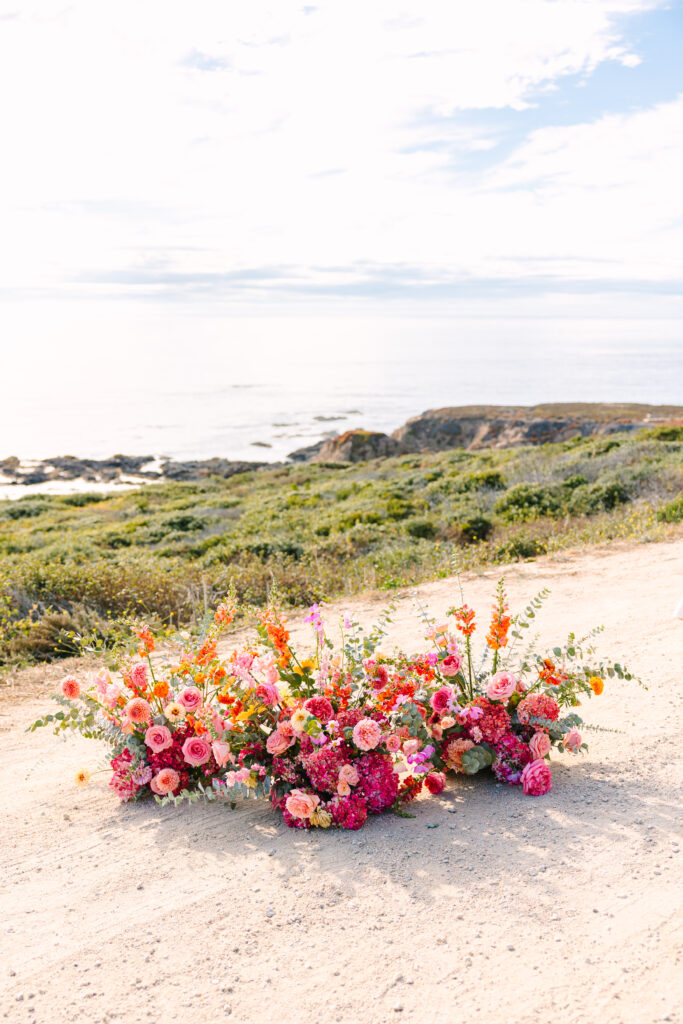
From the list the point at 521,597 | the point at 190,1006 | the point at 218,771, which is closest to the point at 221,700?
the point at 218,771

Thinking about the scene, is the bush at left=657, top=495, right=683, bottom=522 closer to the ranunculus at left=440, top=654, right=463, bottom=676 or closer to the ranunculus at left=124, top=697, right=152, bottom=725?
the ranunculus at left=440, top=654, right=463, bottom=676

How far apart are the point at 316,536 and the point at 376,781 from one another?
993cm

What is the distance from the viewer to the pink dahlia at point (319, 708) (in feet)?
12.1

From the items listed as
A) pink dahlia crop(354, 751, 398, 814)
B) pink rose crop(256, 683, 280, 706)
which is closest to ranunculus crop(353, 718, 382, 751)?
pink dahlia crop(354, 751, 398, 814)

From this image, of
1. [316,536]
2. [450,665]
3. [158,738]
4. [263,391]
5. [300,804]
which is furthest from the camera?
[263,391]

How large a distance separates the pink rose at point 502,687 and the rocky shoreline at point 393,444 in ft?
92.9

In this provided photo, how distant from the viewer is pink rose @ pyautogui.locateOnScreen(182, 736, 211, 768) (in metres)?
3.82

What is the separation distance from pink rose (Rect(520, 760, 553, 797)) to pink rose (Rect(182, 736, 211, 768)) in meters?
1.51

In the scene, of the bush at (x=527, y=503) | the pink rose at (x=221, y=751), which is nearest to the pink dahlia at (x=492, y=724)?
the pink rose at (x=221, y=751)

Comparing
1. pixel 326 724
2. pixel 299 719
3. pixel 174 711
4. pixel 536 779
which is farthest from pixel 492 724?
pixel 174 711

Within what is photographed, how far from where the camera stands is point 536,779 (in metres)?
3.81

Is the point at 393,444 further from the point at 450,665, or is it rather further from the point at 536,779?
the point at 536,779

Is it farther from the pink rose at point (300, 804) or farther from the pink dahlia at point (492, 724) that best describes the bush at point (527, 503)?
the pink rose at point (300, 804)

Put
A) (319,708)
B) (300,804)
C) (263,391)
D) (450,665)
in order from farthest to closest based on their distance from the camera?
(263,391) → (450,665) → (319,708) → (300,804)
